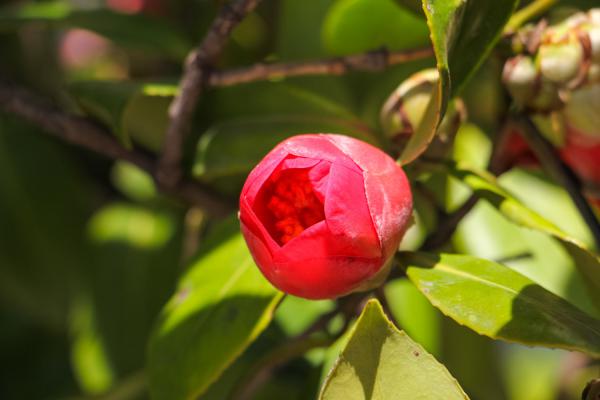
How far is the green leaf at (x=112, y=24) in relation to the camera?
0.91 metres

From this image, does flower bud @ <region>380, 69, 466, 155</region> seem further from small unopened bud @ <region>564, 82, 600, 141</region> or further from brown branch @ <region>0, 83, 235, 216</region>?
brown branch @ <region>0, 83, 235, 216</region>

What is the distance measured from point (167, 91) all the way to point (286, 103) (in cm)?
14

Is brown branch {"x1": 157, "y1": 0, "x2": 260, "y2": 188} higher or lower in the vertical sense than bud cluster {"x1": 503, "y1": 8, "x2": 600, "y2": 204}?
lower

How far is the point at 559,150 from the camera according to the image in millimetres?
764

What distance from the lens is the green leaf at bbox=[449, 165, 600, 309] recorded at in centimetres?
61

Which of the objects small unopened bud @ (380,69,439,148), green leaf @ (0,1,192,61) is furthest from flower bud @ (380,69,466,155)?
green leaf @ (0,1,192,61)

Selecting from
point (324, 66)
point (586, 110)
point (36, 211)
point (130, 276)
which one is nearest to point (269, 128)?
point (324, 66)

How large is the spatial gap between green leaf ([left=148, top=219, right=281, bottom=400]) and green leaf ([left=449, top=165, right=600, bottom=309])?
173mm

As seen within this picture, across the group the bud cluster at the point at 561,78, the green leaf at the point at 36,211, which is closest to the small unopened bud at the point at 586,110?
the bud cluster at the point at 561,78

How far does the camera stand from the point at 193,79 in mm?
764

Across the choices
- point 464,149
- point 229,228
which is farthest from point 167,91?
point 464,149

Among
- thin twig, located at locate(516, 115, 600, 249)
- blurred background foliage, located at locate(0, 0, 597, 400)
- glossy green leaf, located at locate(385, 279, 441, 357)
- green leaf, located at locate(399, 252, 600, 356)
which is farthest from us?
glossy green leaf, located at locate(385, 279, 441, 357)

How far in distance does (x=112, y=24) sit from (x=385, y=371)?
58 centimetres

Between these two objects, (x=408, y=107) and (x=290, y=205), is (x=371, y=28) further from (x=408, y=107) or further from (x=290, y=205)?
(x=290, y=205)
